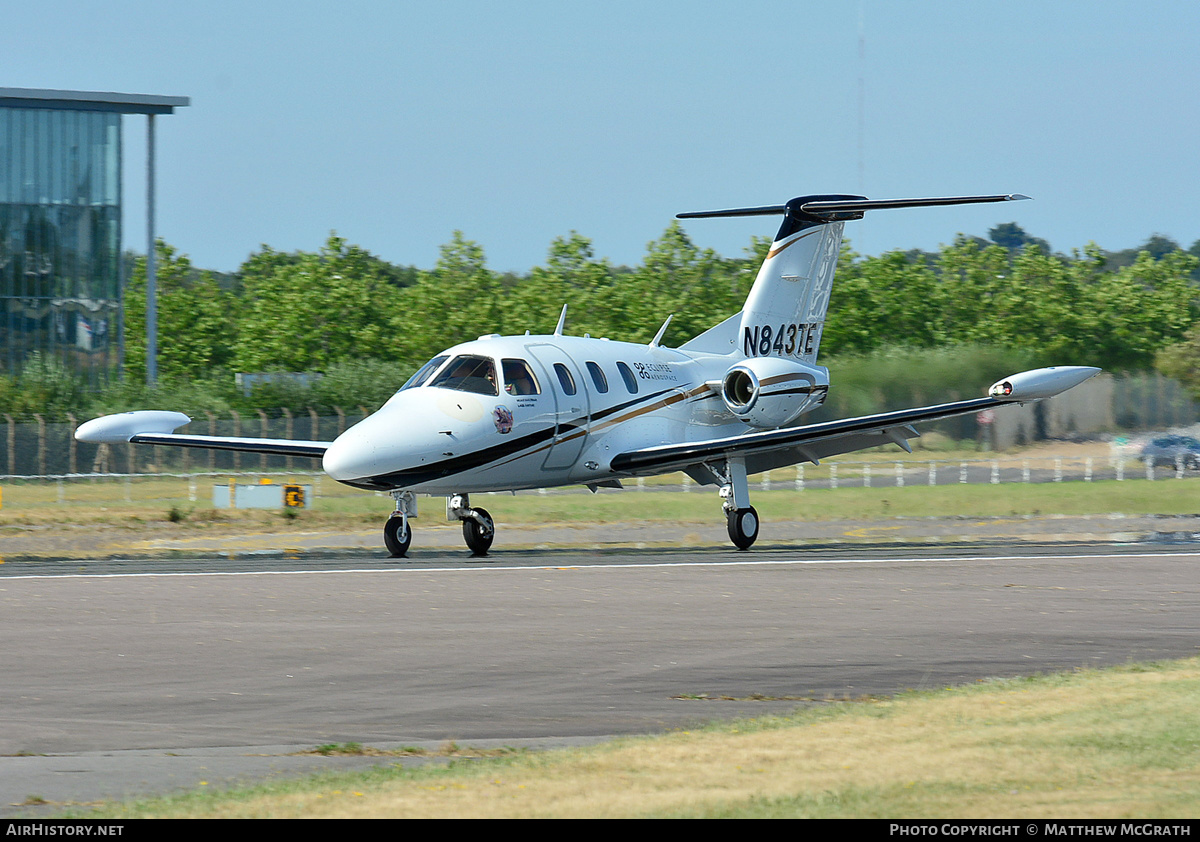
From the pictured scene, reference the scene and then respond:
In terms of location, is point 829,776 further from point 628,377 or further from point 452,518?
point 628,377

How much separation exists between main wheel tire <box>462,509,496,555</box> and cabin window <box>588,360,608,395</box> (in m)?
2.85

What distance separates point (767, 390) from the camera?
1012 inches

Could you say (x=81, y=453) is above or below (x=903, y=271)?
below

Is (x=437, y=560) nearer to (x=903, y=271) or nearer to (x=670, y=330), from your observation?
(x=670, y=330)

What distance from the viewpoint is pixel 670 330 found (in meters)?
72.2

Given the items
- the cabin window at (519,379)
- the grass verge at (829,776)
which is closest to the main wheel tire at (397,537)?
the cabin window at (519,379)

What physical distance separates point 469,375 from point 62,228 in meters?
35.8

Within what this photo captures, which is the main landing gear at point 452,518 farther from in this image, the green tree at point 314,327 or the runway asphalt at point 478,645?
the green tree at point 314,327

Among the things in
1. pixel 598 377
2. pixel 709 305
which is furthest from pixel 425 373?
pixel 709 305

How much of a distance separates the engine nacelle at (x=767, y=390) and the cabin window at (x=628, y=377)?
2.04 m

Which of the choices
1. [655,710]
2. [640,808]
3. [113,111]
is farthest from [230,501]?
[113,111]

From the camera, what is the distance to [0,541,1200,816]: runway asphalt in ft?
27.1

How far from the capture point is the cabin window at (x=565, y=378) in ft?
74.9
